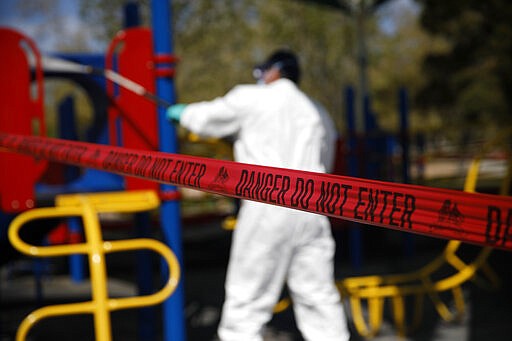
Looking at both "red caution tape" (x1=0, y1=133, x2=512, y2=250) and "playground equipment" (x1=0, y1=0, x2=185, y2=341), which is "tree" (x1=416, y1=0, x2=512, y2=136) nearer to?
"playground equipment" (x1=0, y1=0, x2=185, y2=341)

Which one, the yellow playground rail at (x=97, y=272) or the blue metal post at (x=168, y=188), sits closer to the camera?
the yellow playground rail at (x=97, y=272)

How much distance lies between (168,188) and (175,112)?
0.45m

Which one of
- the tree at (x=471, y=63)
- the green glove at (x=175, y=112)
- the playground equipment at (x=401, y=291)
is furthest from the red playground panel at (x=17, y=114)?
the tree at (x=471, y=63)

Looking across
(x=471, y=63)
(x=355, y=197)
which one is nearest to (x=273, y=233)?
(x=355, y=197)

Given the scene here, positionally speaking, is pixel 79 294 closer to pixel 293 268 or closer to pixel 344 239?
pixel 344 239

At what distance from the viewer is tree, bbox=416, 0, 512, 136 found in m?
19.8

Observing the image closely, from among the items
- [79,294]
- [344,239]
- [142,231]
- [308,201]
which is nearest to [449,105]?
[344,239]

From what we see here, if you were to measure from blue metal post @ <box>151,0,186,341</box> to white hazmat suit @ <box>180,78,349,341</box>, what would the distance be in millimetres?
384

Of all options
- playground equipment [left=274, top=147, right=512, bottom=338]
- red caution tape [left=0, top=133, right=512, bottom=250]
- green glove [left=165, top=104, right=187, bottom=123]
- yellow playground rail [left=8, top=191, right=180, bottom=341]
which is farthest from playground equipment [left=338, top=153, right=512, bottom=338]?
red caution tape [left=0, top=133, right=512, bottom=250]

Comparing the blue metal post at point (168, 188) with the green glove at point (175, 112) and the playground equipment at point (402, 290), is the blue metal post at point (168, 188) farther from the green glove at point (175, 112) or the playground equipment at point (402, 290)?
the playground equipment at point (402, 290)

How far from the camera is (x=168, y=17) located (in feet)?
12.3


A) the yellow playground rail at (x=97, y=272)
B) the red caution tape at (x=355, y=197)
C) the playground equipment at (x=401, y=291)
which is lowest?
the playground equipment at (x=401, y=291)

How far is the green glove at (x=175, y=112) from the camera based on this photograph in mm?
3566

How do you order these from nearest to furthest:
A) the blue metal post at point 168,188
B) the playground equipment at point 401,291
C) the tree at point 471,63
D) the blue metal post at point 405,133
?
the blue metal post at point 168,188, the playground equipment at point 401,291, the blue metal post at point 405,133, the tree at point 471,63
